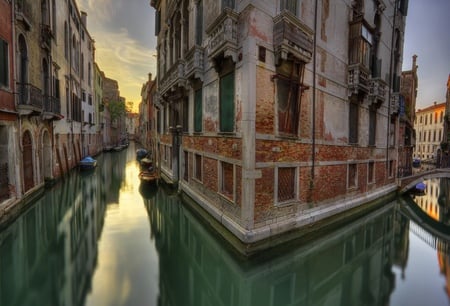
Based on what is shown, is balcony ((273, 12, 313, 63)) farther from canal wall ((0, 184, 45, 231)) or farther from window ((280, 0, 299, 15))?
canal wall ((0, 184, 45, 231))

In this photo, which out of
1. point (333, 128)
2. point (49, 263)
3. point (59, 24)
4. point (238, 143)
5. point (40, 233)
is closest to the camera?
point (49, 263)

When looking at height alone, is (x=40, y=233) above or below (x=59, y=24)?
below

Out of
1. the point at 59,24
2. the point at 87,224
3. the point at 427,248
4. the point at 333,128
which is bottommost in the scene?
the point at 427,248

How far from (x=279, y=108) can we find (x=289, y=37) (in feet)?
6.06

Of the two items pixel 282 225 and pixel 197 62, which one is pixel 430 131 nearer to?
pixel 282 225

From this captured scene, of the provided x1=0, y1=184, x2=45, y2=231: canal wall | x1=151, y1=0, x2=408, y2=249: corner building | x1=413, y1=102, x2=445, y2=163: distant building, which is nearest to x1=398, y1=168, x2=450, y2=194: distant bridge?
x1=151, y1=0, x2=408, y2=249: corner building

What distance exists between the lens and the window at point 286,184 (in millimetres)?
6285

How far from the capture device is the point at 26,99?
8625 millimetres

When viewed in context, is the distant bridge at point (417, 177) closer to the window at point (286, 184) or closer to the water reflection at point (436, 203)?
the water reflection at point (436, 203)

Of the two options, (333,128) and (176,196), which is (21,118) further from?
(333,128)

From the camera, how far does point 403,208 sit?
1132 cm

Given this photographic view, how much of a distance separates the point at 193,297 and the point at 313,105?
635 cm

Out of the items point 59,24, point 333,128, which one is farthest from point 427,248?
point 59,24

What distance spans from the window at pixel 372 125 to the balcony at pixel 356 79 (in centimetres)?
225
